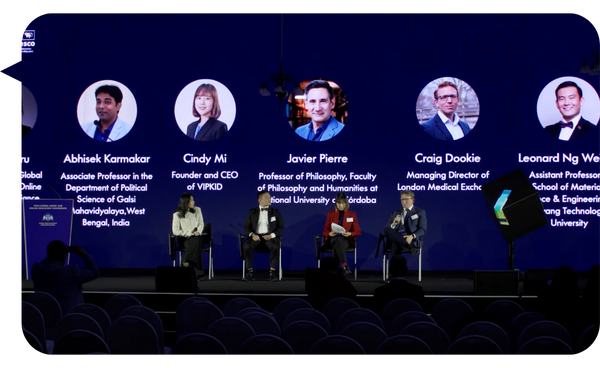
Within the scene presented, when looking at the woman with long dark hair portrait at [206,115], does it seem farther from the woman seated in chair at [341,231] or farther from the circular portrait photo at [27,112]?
the circular portrait photo at [27,112]

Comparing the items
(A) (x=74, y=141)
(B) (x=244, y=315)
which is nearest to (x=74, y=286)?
(B) (x=244, y=315)

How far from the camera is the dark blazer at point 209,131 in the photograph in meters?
9.05

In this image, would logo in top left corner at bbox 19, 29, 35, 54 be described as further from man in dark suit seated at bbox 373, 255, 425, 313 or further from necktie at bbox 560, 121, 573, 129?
→ necktie at bbox 560, 121, 573, 129

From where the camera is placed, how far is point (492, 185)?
23.5ft

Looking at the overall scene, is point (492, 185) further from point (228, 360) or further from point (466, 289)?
point (228, 360)

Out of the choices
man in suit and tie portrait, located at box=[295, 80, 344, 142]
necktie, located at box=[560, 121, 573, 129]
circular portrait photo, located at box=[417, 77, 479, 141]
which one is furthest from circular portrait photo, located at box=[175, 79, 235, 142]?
necktie, located at box=[560, 121, 573, 129]

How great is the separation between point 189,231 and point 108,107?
2434 mm

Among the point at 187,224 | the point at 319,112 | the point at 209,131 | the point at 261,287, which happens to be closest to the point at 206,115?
the point at 209,131

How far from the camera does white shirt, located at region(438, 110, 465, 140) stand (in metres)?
8.91

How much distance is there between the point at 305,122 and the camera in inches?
355

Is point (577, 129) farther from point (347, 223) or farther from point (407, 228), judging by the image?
point (347, 223)

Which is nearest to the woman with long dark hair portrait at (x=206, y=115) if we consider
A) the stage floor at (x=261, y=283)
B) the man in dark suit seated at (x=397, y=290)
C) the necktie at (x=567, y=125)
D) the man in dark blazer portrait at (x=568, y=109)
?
the stage floor at (x=261, y=283)

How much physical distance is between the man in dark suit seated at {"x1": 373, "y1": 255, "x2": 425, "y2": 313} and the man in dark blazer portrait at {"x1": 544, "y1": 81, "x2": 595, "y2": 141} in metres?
5.19

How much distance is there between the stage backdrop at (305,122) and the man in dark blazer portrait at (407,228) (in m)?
1.09
